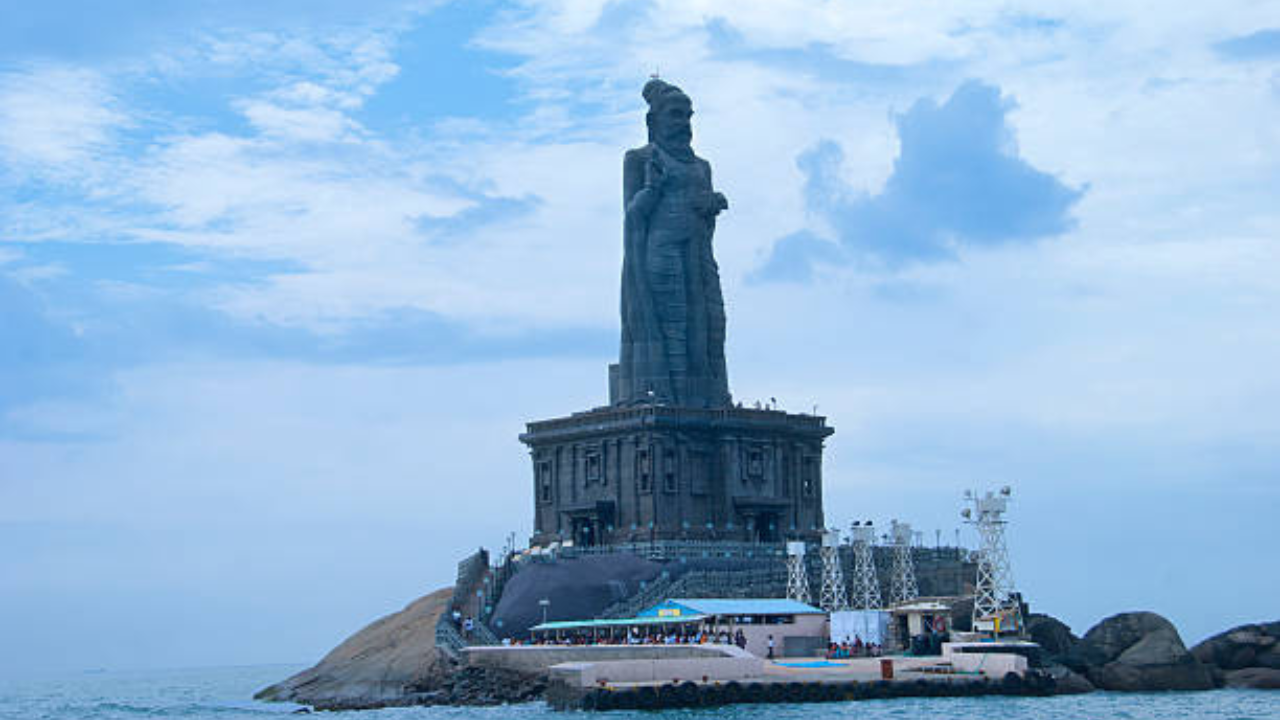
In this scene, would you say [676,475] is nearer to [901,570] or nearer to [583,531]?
[583,531]

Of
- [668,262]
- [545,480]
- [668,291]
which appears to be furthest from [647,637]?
[668,262]

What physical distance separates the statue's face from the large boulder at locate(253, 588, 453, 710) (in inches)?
868

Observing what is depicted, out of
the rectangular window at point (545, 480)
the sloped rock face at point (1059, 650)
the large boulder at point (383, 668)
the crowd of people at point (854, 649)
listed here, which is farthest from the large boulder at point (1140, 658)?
the rectangular window at point (545, 480)

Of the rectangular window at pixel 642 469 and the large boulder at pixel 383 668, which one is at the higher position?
the rectangular window at pixel 642 469

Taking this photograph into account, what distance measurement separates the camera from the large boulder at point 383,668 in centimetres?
7400

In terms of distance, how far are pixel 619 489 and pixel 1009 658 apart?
25560mm

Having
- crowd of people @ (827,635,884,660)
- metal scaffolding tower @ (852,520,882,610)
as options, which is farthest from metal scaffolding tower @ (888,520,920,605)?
crowd of people @ (827,635,884,660)

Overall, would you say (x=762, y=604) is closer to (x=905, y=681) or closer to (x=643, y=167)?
(x=905, y=681)

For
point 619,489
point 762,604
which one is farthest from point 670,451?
point 762,604

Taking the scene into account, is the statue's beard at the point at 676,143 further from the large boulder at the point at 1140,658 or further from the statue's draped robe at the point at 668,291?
the large boulder at the point at 1140,658

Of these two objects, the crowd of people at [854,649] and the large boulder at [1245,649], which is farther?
the large boulder at [1245,649]

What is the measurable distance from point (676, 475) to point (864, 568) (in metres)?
12.4

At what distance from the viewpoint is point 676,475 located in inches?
3396

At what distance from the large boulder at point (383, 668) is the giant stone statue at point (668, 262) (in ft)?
43.7
